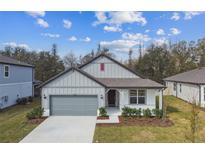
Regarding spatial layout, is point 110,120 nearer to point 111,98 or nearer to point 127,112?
point 127,112

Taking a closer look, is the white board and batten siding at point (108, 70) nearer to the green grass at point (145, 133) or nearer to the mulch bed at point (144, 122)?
the mulch bed at point (144, 122)

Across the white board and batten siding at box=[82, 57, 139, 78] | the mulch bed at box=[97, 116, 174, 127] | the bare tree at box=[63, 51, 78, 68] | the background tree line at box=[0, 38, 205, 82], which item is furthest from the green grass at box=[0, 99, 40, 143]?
Answer: the bare tree at box=[63, 51, 78, 68]

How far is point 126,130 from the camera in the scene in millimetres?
12219

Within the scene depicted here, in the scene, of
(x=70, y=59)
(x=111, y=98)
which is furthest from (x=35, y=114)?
(x=70, y=59)

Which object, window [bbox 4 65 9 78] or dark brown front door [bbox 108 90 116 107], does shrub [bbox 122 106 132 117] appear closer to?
dark brown front door [bbox 108 90 116 107]

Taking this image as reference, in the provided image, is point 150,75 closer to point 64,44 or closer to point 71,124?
point 64,44

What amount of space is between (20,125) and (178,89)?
20933 millimetres

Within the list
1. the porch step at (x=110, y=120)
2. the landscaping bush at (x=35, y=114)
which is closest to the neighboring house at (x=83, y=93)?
the landscaping bush at (x=35, y=114)

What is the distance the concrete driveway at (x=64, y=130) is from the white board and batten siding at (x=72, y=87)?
1640 mm

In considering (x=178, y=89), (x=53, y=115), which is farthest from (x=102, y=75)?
(x=178, y=89)

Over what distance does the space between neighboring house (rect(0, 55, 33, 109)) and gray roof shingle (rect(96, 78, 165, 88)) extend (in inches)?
379

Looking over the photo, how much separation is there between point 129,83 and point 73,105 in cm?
494

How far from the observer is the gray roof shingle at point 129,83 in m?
16.5

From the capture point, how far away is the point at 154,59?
37000 mm
